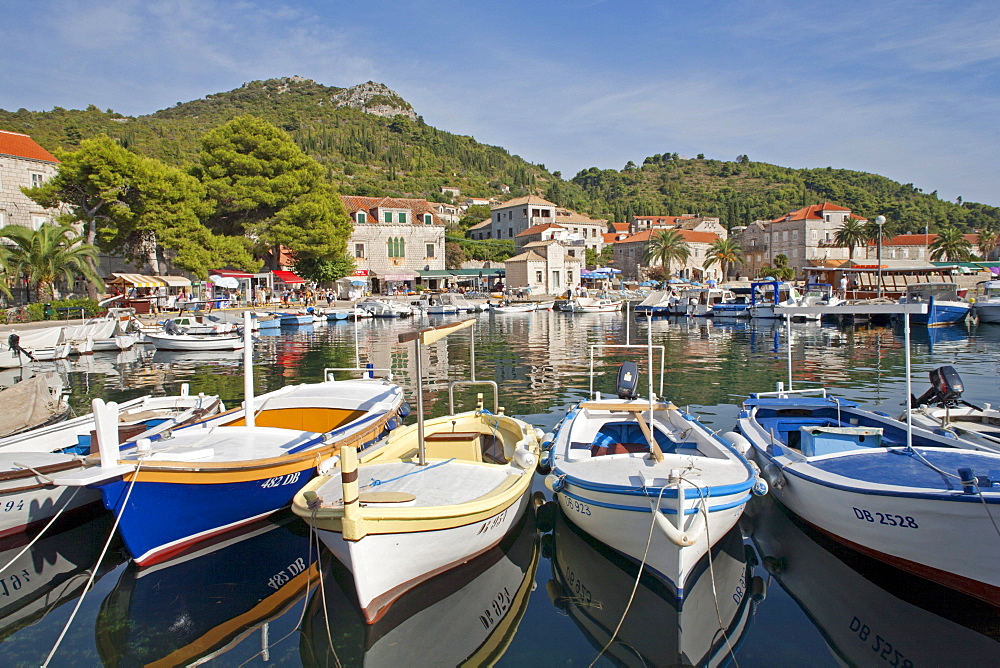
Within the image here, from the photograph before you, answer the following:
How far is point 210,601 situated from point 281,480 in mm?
1792

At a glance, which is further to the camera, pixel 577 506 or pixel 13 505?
pixel 13 505

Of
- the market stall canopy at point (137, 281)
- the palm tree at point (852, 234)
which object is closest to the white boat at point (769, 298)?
the palm tree at point (852, 234)

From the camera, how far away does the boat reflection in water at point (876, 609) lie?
19.2 ft

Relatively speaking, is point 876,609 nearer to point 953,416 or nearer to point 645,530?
point 645,530

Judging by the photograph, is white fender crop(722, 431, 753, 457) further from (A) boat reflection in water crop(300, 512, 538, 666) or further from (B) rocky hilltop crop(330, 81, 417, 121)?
(B) rocky hilltop crop(330, 81, 417, 121)

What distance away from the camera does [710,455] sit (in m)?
8.60

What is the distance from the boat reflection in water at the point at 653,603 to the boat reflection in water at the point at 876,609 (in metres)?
0.60

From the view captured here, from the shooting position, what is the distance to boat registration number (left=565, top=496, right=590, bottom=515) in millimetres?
7534

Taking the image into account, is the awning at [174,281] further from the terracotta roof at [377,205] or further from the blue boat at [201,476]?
the blue boat at [201,476]

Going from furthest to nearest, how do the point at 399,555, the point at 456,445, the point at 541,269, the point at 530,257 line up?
the point at 541,269, the point at 530,257, the point at 456,445, the point at 399,555

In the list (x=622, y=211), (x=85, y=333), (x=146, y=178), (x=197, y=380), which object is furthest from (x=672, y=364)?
(x=622, y=211)

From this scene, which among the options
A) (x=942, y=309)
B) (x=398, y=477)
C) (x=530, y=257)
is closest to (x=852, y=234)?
(x=942, y=309)

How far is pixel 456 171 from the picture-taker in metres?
146

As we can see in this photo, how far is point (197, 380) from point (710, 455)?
20.2m
